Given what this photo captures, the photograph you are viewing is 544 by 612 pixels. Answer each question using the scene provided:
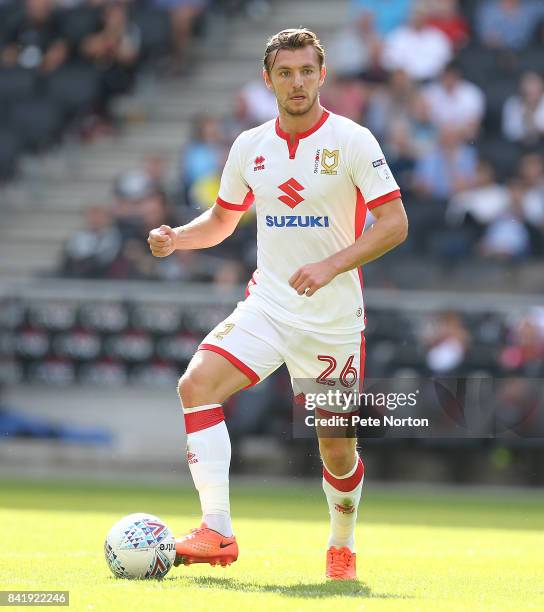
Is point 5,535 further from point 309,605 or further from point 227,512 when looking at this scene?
point 309,605

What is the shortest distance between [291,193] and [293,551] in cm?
263

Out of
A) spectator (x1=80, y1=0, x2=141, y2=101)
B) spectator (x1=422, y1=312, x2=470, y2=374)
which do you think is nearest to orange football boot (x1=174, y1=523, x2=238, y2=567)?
spectator (x1=422, y1=312, x2=470, y2=374)

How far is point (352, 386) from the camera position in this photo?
735cm

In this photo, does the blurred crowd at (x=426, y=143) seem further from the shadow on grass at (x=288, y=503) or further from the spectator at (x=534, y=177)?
the shadow on grass at (x=288, y=503)

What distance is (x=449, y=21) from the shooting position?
18125 mm

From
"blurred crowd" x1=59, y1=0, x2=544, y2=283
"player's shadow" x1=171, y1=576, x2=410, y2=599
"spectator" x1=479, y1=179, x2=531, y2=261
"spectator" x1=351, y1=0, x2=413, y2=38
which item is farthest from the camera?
"spectator" x1=351, y1=0, x2=413, y2=38

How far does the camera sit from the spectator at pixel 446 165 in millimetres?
16297

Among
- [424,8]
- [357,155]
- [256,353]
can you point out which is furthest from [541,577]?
[424,8]

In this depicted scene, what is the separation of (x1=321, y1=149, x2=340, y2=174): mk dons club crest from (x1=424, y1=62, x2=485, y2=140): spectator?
385 inches

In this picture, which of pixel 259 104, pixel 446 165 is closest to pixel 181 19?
pixel 259 104

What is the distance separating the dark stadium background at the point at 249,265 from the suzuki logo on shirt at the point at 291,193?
7110 mm

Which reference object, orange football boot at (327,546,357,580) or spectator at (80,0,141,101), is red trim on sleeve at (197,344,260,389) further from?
spectator at (80,0,141,101)

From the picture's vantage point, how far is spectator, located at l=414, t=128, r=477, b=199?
16.3 metres

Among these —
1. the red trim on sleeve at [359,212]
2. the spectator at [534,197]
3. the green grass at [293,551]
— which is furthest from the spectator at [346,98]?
the red trim on sleeve at [359,212]
